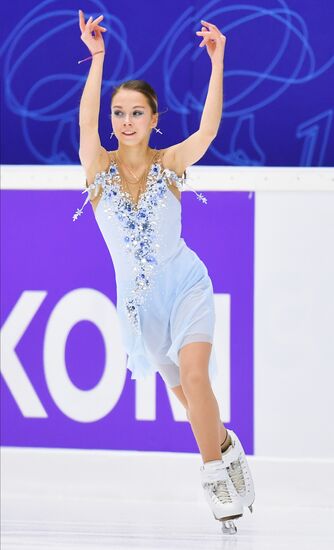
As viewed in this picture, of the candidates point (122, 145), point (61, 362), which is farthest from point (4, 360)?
point (122, 145)

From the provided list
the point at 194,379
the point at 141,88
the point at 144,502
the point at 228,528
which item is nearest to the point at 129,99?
the point at 141,88

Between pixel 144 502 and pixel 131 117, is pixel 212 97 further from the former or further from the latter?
pixel 144 502

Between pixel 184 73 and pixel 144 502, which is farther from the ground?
pixel 184 73

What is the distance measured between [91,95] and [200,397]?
96 cm

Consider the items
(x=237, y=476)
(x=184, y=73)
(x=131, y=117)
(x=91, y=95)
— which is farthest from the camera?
(x=184, y=73)

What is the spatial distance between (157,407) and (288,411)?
52cm

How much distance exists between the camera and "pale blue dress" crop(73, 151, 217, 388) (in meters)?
3.43

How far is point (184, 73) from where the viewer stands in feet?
14.4

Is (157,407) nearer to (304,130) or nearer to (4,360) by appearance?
(4,360)

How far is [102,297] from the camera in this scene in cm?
434

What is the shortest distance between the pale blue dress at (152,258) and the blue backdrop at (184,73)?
99 cm

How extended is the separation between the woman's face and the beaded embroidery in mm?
130

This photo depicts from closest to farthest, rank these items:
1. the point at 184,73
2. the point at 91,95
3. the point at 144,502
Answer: the point at 91,95 → the point at 144,502 → the point at 184,73

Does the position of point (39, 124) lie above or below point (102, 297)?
above
